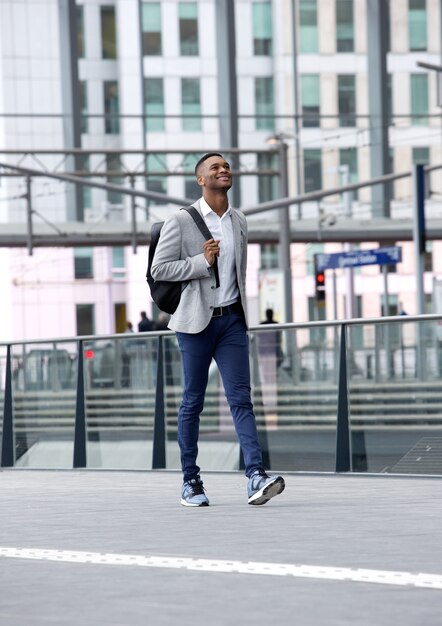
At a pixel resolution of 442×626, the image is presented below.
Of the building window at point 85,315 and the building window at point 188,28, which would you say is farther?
the building window at point 85,315

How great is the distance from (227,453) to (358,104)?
58604 millimetres

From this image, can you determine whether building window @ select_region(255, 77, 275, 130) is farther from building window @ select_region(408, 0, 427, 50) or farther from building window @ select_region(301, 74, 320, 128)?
building window @ select_region(408, 0, 427, 50)

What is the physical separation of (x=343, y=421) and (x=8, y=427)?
423 centimetres

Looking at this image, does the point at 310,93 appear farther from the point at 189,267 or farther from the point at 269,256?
the point at 189,267

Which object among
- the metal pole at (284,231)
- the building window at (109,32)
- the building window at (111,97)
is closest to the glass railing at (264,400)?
the metal pole at (284,231)

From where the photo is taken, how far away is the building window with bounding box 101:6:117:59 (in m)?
62.9

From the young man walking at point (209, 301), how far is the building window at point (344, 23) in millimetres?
58431

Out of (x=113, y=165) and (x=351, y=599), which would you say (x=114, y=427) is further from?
(x=113, y=165)

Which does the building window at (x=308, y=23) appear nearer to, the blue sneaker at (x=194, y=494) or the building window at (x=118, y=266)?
the building window at (x=118, y=266)

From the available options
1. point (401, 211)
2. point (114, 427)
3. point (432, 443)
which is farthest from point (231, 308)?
point (401, 211)

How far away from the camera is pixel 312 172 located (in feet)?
213

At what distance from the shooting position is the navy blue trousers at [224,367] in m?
8.64

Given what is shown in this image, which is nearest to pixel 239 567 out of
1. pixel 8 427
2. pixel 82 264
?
pixel 8 427

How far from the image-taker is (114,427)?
44.9 feet
